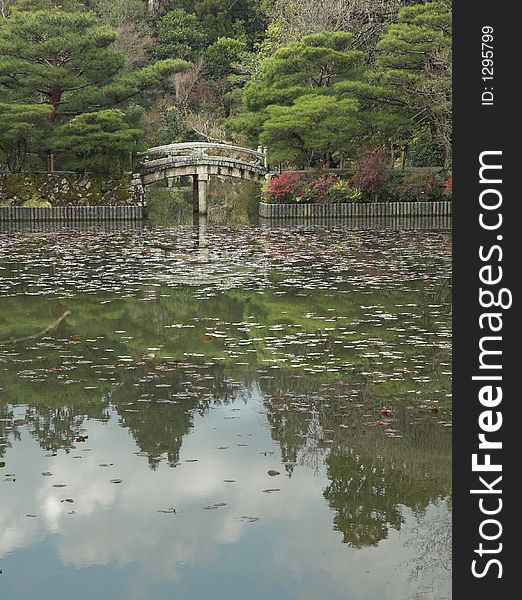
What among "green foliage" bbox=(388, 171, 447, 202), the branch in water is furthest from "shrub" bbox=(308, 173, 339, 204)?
the branch in water

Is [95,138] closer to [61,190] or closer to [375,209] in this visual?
[61,190]

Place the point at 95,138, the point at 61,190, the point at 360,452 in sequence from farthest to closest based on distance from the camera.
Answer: the point at 61,190
the point at 95,138
the point at 360,452

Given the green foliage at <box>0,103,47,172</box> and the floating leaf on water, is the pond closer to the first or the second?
the floating leaf on water

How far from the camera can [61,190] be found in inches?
1199

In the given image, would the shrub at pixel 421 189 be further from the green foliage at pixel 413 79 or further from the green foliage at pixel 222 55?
the green foliage at pixel 222 55

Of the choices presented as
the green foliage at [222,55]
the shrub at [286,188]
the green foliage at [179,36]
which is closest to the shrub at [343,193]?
the shrub at [286,188]

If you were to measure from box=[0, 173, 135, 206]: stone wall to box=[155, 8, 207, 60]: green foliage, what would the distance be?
13834 mm

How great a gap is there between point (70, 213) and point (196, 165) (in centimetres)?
467

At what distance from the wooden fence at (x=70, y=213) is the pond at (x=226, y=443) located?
1646 centimetres

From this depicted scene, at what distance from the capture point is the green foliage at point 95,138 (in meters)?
29.5

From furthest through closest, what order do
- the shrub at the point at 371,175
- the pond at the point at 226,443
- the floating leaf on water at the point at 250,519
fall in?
the shrub at the point at 371,175, the floating leaf on water at the point at 250,519, the pond at the point at 226,443

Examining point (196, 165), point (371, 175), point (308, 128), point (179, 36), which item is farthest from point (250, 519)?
point (179, 36)

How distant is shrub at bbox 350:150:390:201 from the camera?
29.7 m

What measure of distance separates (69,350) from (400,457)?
437cm
